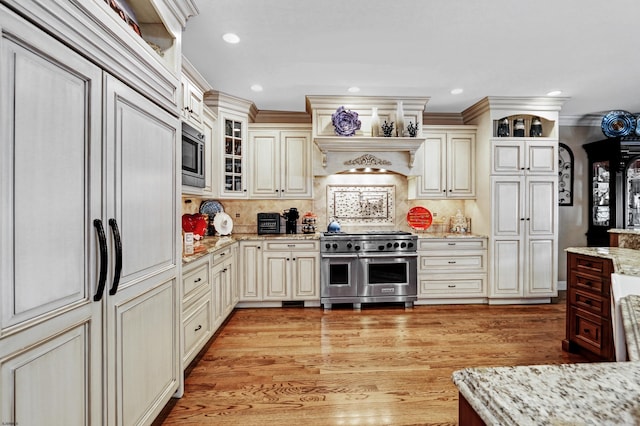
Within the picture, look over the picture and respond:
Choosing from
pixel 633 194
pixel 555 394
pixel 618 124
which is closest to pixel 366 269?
pixel 555 394

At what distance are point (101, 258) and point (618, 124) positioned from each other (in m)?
5.75

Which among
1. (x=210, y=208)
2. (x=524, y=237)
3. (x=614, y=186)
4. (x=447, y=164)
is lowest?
(x=524, y=237)

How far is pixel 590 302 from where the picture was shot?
2520mm

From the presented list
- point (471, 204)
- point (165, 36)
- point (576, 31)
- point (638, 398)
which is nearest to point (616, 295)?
point (638, 398)

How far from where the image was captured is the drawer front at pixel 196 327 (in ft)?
7.60

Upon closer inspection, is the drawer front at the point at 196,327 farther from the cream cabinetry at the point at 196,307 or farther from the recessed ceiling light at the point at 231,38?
the recessed ceiling light at the point at 231,38

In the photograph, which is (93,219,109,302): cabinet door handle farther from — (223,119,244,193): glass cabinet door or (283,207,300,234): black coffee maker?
(283,207,300,234): black coffee maker

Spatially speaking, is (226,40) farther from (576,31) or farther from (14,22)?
(576,31)

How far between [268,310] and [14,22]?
11.2ft

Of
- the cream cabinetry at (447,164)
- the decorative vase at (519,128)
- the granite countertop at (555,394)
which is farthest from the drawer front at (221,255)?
the decorative vase at (519,128)

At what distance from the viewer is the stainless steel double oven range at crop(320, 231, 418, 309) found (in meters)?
3.90

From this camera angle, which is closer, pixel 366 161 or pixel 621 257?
pixel 621 257

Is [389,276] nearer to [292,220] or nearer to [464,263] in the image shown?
[464,263]

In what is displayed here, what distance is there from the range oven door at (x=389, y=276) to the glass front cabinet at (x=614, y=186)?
2.66m
